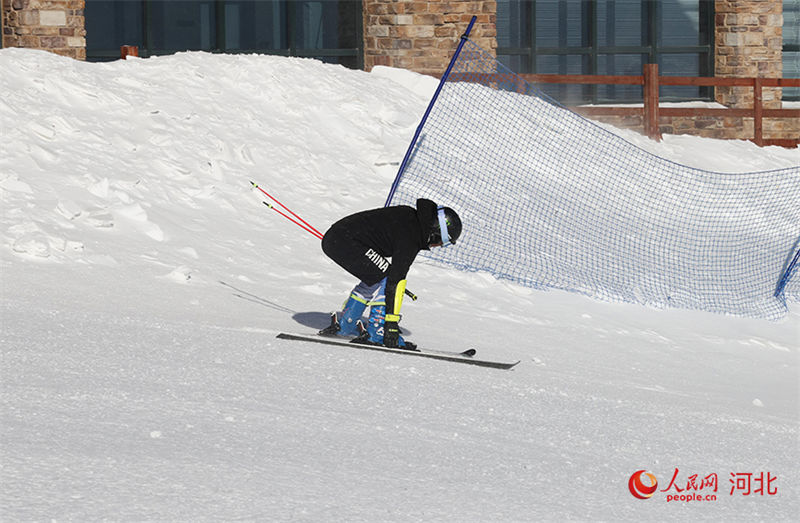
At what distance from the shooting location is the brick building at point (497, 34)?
17219mm

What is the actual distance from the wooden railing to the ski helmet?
8531 millimetres

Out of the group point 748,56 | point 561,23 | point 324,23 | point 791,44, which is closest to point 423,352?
point 324,23

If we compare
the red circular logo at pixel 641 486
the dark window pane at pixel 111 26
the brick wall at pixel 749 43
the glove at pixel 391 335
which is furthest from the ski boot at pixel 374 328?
the brick wall at pixel 749 43

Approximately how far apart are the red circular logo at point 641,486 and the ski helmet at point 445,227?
7.31ft

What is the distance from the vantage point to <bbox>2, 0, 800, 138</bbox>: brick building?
678 inches

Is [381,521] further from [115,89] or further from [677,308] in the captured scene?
[115,89]

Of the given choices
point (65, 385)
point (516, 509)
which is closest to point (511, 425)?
point (516, 509)

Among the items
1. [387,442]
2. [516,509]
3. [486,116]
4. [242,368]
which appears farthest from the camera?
[486,116]

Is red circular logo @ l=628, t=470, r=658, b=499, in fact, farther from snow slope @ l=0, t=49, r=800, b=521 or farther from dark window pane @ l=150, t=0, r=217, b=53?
dark window pane @ l=150, t=0, r=217, b=53

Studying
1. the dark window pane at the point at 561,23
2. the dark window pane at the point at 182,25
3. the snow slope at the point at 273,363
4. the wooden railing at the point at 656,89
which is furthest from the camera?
the dark window pane at the point at 561,23

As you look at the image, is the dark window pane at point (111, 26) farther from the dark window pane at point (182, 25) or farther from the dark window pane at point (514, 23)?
the dark window pane at point (514, 23)

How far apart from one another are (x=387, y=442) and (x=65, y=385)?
1.66 meters

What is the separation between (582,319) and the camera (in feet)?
31.8

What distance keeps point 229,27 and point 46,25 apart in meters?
2.87
